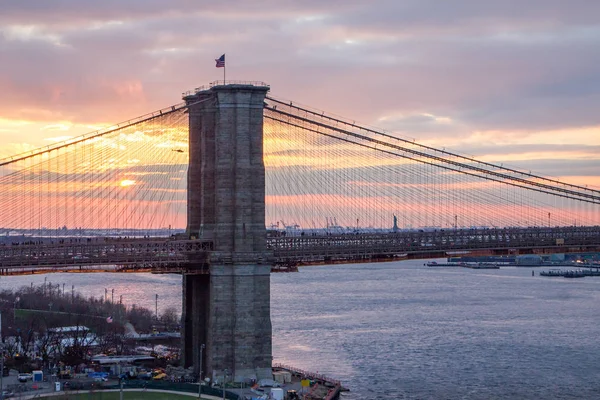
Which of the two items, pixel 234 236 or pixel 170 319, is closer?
pixel 234 236

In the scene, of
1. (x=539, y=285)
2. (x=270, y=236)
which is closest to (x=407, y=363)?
(x=270, y=236)

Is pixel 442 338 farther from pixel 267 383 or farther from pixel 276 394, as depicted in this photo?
pixel 276 394

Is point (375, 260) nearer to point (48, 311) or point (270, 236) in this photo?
point (270, 236)

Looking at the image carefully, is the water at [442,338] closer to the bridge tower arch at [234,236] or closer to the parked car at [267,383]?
the parked car at [267,383]

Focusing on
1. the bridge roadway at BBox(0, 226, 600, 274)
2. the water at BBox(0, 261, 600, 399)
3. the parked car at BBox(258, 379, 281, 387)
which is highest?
the bridge roadway at BBox(0, 226, 600, 274)

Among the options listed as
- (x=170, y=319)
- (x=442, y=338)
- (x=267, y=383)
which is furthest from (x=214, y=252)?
(x=170, y=319)

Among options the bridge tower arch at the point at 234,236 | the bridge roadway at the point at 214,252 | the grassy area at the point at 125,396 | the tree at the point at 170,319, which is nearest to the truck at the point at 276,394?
the bridge tower arch at the point at 234,236

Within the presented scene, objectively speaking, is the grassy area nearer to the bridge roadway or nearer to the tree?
the bridge roadway

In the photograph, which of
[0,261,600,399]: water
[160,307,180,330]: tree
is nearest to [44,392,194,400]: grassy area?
[0,261,600,399]: water
